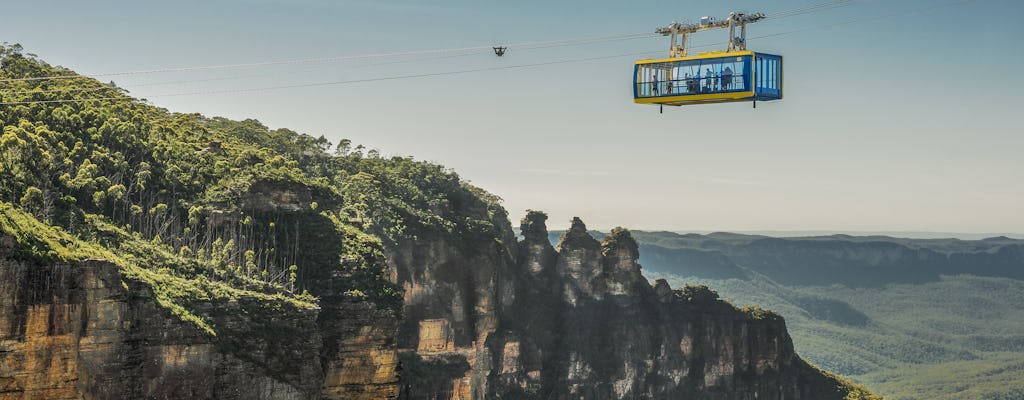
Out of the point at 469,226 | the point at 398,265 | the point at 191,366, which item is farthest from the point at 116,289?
the point at 469,226

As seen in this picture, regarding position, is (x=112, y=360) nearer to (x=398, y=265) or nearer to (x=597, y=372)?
(x=398, y=265)

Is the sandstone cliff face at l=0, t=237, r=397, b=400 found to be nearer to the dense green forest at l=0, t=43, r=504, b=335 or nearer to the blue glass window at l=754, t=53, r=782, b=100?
the dense green forest at l=0, t=43, r=504, b=335

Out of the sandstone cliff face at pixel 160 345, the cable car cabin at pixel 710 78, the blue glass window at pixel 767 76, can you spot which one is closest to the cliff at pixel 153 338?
the sandstone cliff face at pixel 160 345

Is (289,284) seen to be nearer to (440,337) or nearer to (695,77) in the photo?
(695,77)

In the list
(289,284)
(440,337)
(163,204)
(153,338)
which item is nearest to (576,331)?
(440,337)

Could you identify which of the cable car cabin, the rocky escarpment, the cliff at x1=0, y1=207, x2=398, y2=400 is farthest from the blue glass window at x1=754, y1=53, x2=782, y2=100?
the rocky escarpment
